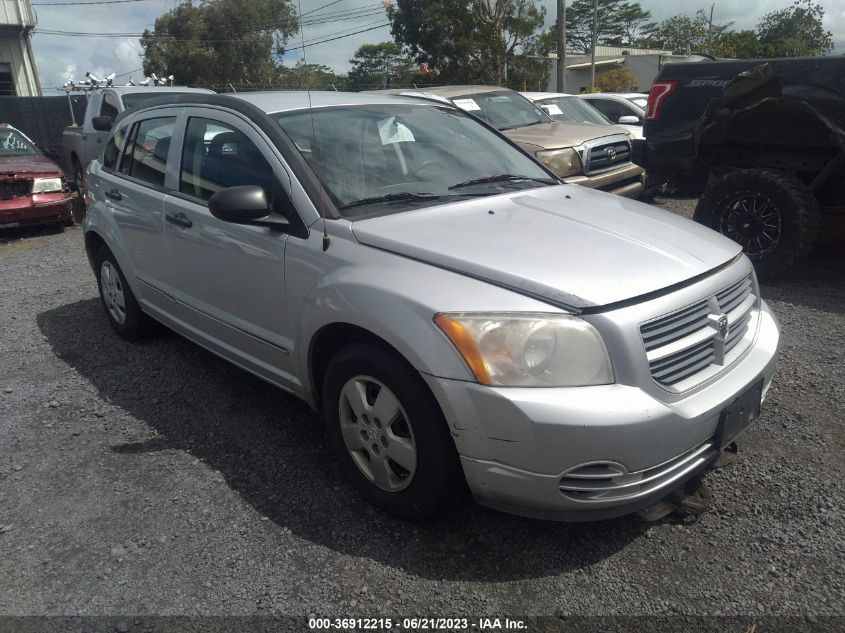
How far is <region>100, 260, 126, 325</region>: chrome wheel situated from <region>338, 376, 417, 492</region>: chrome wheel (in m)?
2.76

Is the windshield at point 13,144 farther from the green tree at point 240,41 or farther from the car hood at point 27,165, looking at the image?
the green tree at point 240,41

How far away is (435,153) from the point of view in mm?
3578

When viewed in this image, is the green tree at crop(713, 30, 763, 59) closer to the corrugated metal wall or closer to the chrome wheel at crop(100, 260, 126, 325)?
the corrugated metal wall

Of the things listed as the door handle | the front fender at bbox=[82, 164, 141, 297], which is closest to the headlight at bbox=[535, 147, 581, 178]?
the front fender at bbox=[82, 164, 141, 297]

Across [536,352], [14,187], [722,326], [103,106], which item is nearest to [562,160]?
[722,326]

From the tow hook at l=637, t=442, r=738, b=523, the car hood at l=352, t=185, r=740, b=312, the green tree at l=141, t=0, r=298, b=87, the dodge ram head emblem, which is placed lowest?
the tow hook at l=637, t=442, r=738, b=523

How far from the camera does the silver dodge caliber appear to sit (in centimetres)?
231

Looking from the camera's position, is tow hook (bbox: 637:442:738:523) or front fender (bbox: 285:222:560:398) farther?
tow hook (bbox: 637:442:738:523)

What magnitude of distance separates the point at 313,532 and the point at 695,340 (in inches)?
65.9

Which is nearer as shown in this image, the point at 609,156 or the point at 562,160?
the point at 562,160

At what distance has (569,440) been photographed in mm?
2236

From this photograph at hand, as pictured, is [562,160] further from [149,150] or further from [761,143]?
[149,150]

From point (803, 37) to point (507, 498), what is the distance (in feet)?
177

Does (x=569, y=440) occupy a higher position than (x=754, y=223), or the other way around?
(x=569, y=440)
